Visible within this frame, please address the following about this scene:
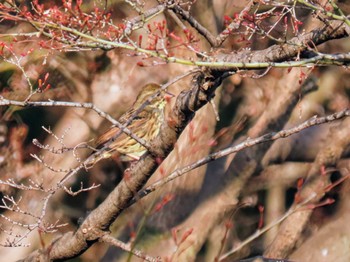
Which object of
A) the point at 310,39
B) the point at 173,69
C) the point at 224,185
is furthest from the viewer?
the point at 173,69

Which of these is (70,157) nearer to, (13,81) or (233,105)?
(13,81)

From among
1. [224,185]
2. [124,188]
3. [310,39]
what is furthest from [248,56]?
Result: [224,185]

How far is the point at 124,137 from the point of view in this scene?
962 cm

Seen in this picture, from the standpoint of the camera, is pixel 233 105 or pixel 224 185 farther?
pixel 233 105

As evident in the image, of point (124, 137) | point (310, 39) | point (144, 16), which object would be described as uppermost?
A: point (144, 16)

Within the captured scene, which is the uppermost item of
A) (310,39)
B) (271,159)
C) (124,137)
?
(310,39)

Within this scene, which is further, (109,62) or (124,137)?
(109,62)

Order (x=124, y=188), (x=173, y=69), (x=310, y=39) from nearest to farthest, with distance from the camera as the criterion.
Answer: (x=310, y=39) → (x=124, y=188) → (x=173, y=69)

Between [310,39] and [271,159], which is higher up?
[310,39]

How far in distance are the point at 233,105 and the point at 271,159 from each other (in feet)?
3.11

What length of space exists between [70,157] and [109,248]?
1008mm

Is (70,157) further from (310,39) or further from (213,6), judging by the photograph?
(310,39)

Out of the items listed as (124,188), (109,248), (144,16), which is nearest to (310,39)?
(144,16)

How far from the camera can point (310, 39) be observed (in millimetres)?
6156
